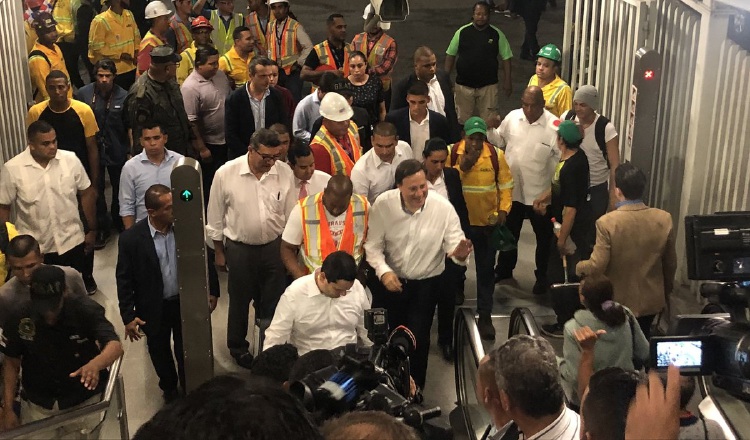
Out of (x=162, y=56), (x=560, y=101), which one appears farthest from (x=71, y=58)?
(x=560, y=101)

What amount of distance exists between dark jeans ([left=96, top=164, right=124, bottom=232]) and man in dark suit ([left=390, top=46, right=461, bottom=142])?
2.56 m

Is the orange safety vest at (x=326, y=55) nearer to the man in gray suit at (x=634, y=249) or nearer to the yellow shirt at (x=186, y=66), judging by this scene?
the yellow shirt at (x=186, y=66)

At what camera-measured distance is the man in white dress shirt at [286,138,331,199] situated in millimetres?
6949

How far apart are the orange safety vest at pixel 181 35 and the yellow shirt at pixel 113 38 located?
1.64ft

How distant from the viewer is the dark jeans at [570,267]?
6.70m

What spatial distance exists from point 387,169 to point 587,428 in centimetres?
424

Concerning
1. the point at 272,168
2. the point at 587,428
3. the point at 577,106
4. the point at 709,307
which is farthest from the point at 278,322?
the point at 577,106

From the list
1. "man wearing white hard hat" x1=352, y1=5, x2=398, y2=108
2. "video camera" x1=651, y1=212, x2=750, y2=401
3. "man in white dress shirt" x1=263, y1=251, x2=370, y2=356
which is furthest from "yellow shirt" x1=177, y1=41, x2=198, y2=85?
"video camera" x1=651, y1=212, x2=750, y2=401

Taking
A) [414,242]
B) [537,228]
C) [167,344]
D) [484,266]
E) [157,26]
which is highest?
[157,26]

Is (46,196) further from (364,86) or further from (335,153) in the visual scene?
(364,86)

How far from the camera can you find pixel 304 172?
22.9 ft

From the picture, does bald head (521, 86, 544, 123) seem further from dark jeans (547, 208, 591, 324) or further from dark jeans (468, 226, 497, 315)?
dark jeans (468, 226, 497, 315)

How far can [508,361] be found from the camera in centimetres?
363

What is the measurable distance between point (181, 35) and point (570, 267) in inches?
209
